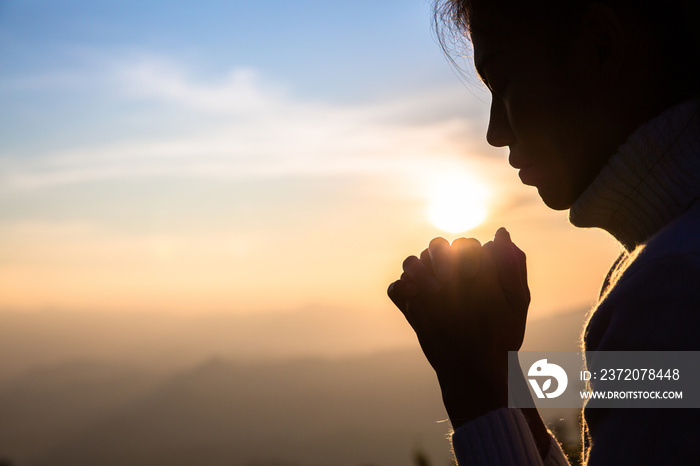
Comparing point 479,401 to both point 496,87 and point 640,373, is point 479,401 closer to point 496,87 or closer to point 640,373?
point 640,373

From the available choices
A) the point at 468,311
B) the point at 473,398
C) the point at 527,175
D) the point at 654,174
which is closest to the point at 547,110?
the point at 527,175

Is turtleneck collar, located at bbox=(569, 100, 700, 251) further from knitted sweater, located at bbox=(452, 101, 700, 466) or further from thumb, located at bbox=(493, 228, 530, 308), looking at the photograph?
thumb, located at bbox=(493, 228, 530, 308)

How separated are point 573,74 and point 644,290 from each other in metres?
0.69

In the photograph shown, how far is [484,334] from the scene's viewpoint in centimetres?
201

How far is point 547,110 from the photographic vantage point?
5.99 ft

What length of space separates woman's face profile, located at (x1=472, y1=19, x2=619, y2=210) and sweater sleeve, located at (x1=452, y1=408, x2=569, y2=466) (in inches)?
25.8

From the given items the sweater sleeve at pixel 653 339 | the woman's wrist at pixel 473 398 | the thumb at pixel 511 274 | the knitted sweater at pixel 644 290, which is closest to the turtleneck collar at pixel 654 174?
the knitted sweater at pixel 644 290

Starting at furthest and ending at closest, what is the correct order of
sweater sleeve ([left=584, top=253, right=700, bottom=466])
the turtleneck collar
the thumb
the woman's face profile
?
the thumb → the woman's face profile → the turtleneck collar → sweater sleeve ([left=584, top=253, right=700, bottom=466])

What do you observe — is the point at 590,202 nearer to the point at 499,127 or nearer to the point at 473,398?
the point at 499,127

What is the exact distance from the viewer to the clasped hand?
1957 millimetres

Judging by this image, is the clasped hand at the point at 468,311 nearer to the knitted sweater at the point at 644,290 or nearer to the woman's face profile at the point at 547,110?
the knitted sweater at the point at 644,290

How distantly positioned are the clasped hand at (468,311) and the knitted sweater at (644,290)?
114 mm

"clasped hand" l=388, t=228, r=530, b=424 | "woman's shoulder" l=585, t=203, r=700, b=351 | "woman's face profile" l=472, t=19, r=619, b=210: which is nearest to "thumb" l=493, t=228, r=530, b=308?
"clasped hand" l=388, t=228, r=530, b=424

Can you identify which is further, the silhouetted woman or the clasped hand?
the clasped hand
